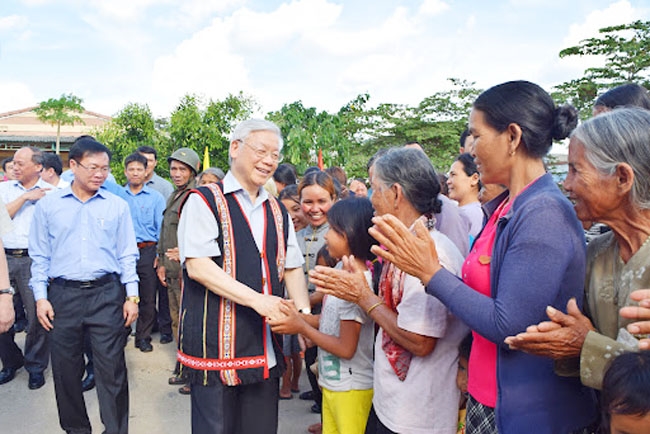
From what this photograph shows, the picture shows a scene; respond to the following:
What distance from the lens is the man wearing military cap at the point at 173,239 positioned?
5027mm

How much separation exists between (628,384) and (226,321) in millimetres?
1604

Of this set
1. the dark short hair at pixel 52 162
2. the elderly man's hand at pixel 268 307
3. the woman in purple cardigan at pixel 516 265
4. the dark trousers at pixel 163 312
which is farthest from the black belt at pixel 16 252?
the woman in purple cardigan at pixel 516 265

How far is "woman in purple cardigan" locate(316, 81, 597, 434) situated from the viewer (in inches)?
56.2

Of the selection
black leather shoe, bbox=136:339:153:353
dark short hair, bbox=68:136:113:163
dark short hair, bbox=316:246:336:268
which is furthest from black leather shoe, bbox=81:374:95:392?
dark short hair, bbox=316:246:336:268

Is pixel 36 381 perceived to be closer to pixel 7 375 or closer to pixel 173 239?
pixel 7 375

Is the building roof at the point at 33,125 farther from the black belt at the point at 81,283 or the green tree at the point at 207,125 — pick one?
the black belt at the point at 81,283

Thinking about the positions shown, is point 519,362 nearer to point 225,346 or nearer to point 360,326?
point 360,326

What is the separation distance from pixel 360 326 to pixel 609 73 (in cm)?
1728

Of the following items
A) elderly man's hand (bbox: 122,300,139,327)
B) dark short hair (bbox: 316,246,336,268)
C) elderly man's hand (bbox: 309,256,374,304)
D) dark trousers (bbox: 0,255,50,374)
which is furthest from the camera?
dark trousers (bbox: 0,255,50,374)

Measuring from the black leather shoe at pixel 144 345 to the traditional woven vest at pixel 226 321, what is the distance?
11.6 ft

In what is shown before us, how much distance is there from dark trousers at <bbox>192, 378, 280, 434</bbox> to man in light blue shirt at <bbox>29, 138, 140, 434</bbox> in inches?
51.3

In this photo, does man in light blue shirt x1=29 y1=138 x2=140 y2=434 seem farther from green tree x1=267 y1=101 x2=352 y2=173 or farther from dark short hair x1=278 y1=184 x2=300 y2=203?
green tree x1=267 y1=101 x2=352 y2=173

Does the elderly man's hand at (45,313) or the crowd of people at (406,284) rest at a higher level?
the crowd of people at (406,284)

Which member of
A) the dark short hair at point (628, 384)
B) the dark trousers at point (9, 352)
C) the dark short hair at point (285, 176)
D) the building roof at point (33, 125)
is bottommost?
the dark trousers at point (9, 352)
